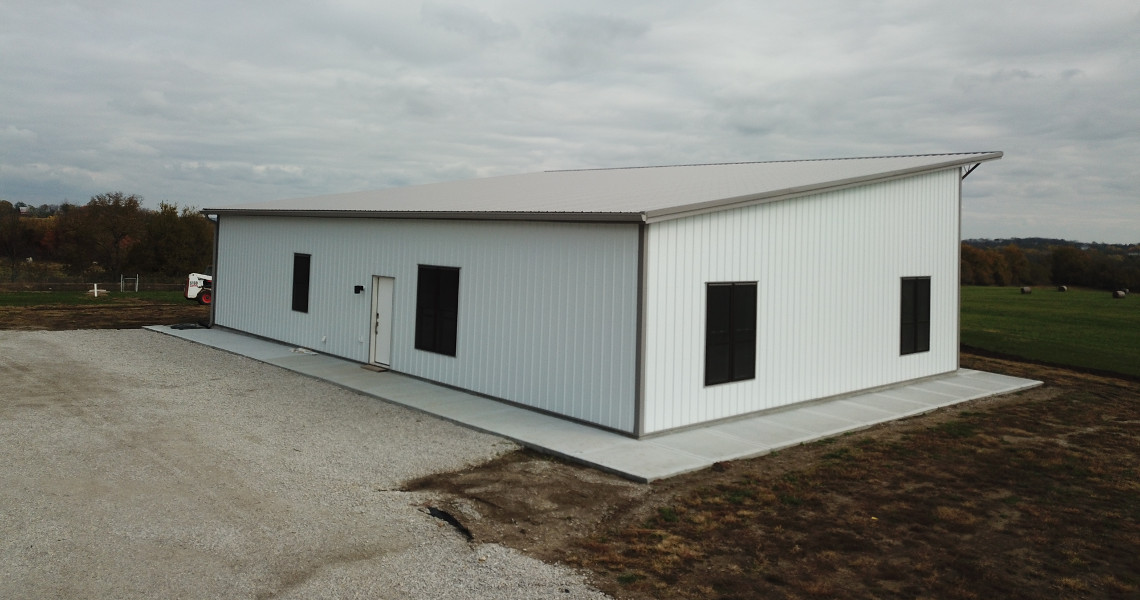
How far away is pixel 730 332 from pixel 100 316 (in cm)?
1998

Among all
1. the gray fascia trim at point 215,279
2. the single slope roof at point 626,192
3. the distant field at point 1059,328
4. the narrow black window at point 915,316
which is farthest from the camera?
the gray fascia trim at point 215,279

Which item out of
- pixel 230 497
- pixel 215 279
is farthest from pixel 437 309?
pixel 215 279

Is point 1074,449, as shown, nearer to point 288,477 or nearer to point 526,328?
point 526,328

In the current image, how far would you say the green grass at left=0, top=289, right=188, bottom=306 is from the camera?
27.0 metres

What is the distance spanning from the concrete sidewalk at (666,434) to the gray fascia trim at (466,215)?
105 inches

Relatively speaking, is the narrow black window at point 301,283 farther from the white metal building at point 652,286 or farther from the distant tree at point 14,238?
the distant tree at point 14,238

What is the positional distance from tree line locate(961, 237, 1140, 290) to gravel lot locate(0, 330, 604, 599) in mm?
53989

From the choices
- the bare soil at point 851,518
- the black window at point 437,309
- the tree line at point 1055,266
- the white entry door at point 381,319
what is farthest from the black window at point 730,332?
the tree line at point 1055,266

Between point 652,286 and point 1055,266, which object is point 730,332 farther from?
point 1055,266

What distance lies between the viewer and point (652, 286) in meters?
9.55

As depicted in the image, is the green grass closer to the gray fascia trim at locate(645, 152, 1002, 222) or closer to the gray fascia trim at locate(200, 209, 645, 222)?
the gray fascia trim at locate(200, 209, 645, 222)

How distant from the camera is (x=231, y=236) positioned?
19234 mm

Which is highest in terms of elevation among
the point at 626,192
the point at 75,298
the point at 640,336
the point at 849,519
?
the point at 626,192

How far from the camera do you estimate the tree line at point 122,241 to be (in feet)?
140
